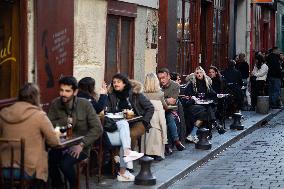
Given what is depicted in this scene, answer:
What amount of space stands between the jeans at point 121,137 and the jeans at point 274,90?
1522 cm

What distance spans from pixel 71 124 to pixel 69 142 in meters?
0.95

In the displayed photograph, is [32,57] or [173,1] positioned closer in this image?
[32,57]

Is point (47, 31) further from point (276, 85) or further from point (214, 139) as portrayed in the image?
point (276, 85)

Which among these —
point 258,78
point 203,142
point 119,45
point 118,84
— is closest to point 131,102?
point 118,84

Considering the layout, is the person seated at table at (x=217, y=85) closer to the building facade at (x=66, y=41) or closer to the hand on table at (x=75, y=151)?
the building facade at (x=66, y=41)

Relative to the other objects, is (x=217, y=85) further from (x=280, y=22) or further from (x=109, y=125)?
(x=280, y=22)

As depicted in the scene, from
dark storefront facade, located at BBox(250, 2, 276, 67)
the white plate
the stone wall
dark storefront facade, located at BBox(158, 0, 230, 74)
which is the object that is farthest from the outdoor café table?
dark storefront facade, located at BBox(250, 2, 276, 67)

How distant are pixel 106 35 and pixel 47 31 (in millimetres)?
2735

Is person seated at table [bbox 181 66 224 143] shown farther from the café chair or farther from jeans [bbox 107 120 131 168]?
the café chair

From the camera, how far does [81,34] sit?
11781 millimetres

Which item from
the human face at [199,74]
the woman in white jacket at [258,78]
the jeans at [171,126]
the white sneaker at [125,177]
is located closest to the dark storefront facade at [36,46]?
the white sneaker at [125,177]

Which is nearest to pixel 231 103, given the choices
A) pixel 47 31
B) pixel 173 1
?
pixel 173 1

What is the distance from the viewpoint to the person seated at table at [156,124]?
12523 mm

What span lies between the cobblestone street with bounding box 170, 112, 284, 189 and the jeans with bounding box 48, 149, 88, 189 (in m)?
2.39
